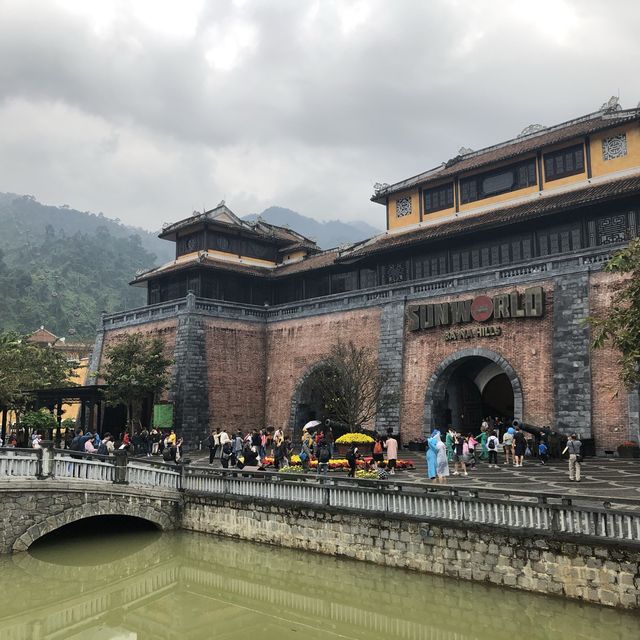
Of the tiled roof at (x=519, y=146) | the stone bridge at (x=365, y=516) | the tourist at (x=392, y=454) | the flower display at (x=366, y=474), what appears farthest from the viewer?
the tiled roof at (x=519, y=146)

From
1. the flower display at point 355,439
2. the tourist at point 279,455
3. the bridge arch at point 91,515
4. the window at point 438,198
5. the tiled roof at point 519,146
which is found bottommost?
the bridge arch at point 91,515

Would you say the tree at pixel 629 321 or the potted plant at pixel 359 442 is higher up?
the tree at pixel 629 321

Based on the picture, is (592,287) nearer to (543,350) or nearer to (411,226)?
(543,350)

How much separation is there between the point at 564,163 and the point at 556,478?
1676cm

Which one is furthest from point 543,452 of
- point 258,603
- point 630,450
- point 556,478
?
point 258,603

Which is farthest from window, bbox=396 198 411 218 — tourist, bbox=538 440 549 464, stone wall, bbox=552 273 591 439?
tourist, bbox=538 440 549 464

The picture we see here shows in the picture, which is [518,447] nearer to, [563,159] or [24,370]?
[563,159]

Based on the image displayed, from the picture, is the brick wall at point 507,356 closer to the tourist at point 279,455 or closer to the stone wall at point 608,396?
the stone wall at point 608,396

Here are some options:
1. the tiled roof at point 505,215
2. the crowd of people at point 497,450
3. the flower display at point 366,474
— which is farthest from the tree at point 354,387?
the flower display at point 366,474

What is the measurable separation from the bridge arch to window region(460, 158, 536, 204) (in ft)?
72.0

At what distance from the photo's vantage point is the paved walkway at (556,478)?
1542 cm

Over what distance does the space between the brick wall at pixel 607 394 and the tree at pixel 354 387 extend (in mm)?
8788

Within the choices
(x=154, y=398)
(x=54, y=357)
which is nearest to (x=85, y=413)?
(x=54, y=357)

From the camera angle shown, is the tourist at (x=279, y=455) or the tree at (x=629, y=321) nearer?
the tree at (x=629, y=321)
